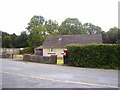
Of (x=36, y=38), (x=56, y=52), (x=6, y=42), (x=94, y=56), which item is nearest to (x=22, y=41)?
(x=6, y=42)

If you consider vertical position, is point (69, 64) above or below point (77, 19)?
below

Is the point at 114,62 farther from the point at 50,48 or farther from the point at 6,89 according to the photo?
the point at 50,48

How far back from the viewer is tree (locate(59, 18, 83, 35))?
3580 inches

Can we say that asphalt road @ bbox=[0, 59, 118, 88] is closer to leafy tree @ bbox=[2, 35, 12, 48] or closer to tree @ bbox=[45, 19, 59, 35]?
leafy tree @ bbox=[2, 35, 12, 48]

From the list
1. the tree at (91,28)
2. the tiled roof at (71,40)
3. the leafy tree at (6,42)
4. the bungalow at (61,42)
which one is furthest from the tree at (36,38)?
the tree at (91,28)

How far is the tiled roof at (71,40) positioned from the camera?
Result: 57281 millimetres

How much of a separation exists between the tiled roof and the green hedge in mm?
26500

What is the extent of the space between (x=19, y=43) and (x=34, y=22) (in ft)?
41.4

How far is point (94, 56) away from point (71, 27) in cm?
6485

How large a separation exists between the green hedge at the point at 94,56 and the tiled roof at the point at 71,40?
26.5 metres

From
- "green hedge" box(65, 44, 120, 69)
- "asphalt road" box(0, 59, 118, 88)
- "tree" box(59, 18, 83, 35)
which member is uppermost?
"tree" box(59, 18, 83, 35)

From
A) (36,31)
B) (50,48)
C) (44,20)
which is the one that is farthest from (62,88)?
(44,20)

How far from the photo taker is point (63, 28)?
92750 mm

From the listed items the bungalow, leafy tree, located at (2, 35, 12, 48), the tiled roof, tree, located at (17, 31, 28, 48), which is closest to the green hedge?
the tiled roof
